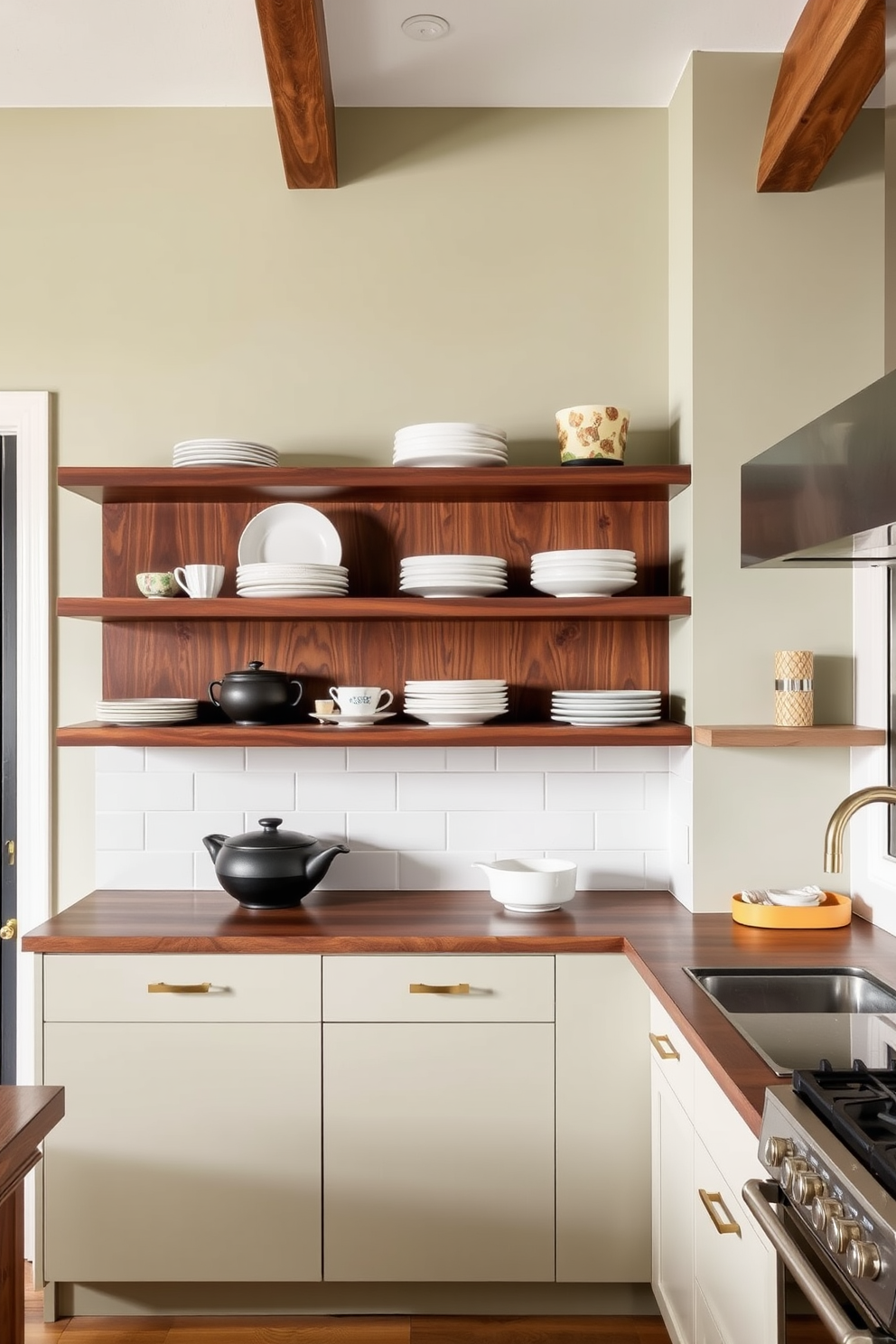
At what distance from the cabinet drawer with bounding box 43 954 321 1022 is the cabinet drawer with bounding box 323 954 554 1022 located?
3.0 inches

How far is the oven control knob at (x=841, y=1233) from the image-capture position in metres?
1.18

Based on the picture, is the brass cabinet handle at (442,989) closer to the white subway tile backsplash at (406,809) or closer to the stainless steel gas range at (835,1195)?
the white subway tile backsplash at (406,809)

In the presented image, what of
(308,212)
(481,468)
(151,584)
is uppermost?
(308,212)

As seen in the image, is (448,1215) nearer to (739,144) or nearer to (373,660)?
(373,660)

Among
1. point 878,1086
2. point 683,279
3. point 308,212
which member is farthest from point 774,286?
point 878,1086

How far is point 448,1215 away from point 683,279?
2.36m

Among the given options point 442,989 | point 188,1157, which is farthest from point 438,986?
point 188,1157

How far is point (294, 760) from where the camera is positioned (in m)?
2.97

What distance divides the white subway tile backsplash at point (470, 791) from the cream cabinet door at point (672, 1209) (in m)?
0.80

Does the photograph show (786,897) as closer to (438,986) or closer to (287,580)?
(438,986)

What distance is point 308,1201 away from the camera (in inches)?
96.4

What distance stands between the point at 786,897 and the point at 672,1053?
0.60 metres

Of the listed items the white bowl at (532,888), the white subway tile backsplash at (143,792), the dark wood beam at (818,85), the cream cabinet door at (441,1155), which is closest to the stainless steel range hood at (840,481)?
the dark wood beam at (818,85)

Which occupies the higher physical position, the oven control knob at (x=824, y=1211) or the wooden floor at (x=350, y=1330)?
the oven control knob at (x=824, y=1211)
